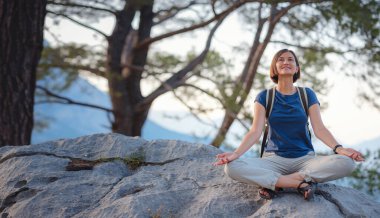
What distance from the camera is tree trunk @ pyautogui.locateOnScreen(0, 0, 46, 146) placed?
5.21m

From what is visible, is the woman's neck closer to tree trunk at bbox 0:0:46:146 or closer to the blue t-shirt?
the blue t-shirt

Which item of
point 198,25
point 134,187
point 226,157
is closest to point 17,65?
point 134,187

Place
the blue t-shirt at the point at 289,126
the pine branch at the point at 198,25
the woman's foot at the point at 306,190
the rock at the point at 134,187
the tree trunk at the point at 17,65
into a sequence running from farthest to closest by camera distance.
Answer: the pine branch at the point at 198,25 → the tree trunk at the point at 17,65 → the blue t-shirt at the point at 289,126 → the rock at the point at 134,187 → the woman's foot at the point at 306,190

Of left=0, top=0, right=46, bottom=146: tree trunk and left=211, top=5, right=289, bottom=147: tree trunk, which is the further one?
left=211, top=5, right=289, bottom=147: tree trunk

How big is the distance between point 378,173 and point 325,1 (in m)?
2.57

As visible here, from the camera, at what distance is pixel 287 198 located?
2926 mm

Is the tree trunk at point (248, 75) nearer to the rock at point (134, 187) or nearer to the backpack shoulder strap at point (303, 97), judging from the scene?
the rock at point (134, 187)

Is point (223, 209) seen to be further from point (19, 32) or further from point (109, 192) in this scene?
point (19, 32)

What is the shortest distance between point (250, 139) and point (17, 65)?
10.5ft

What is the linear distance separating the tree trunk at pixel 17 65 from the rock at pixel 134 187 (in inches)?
47.6

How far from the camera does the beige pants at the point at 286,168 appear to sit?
2.89 metres

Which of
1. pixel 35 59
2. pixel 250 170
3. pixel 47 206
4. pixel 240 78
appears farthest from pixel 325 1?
pixel 47 206

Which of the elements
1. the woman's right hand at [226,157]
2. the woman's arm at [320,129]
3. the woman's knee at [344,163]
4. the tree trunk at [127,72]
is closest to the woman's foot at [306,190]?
the woman's knee at [344,163]

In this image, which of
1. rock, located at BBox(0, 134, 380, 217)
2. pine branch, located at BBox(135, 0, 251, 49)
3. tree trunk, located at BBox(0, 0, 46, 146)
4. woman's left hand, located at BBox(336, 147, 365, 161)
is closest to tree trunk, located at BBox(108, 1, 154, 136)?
pine branch, located at BBox(135, 0, 251, 49)
